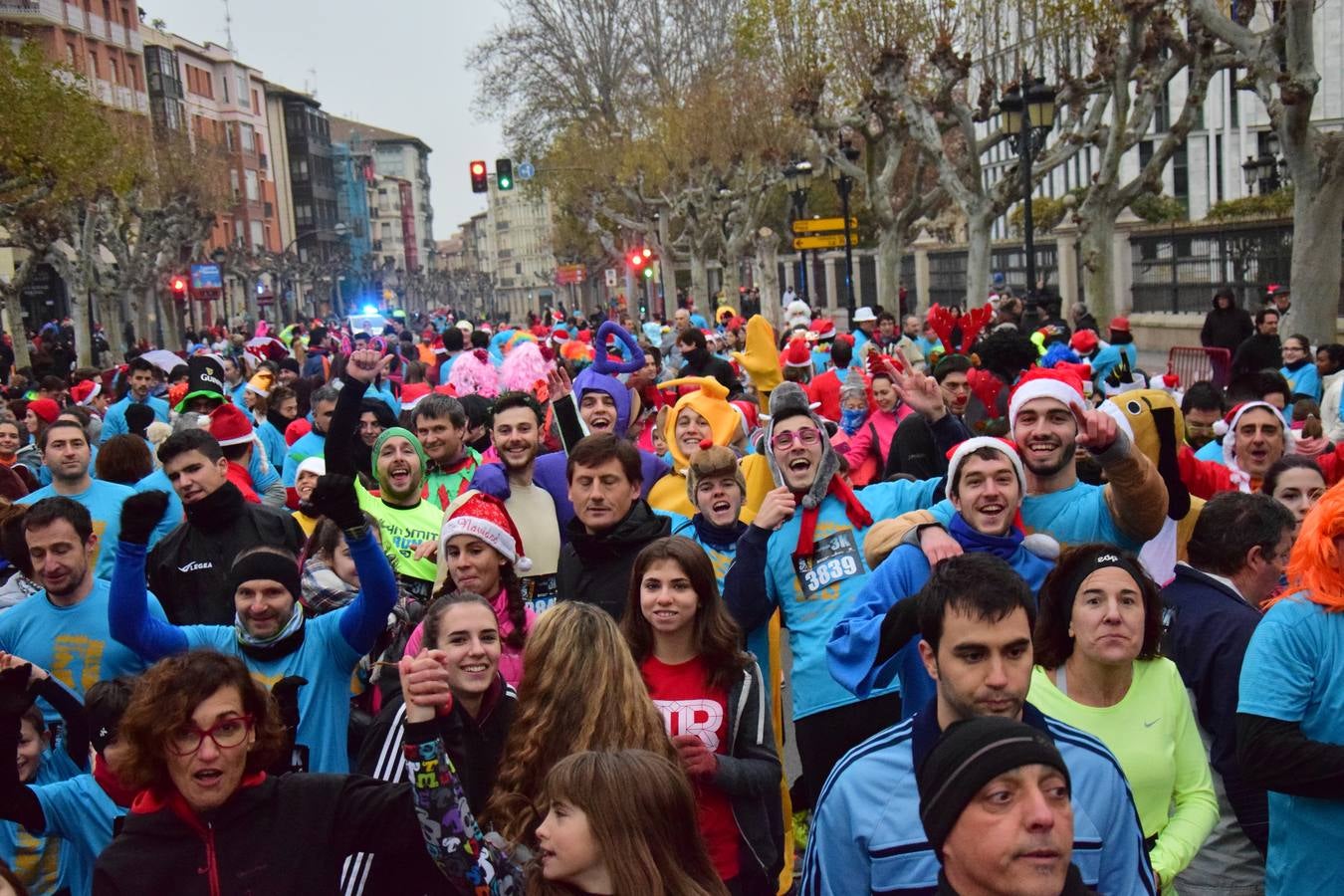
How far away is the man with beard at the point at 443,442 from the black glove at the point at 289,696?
110 inches

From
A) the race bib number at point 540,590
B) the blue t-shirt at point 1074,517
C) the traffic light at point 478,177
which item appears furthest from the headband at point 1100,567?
the traffic light at point 478,177

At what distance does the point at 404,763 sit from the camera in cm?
351

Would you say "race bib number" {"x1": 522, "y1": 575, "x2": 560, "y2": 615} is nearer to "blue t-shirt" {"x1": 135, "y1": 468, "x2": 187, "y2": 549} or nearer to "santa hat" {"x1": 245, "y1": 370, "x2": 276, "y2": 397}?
"blue t-shirt" {"x1": 135, "y1": 468, "x2": 187, "y2": 549}

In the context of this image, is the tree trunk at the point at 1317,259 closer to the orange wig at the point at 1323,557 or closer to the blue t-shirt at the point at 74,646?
the orange wig at the point at 1323,557

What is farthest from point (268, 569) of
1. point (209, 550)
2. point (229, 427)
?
point (229, 427)

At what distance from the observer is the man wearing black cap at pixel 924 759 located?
3.05 metres

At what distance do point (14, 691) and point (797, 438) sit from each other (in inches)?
105

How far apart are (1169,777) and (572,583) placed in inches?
90.3

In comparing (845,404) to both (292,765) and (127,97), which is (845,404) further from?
(127,97)

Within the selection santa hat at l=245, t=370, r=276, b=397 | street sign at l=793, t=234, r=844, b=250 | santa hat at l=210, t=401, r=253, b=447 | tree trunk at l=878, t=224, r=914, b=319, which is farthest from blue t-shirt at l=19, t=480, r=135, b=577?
tree trunk at l=878, t=224, r=914, b=319

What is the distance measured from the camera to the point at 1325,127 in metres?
53.8

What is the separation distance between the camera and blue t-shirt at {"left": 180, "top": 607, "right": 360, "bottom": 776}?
182 inches

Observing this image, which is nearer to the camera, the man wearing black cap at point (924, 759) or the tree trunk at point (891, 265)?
the man wearing black cap at point (924, 759)

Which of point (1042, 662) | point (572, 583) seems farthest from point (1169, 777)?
point (572, 583)
